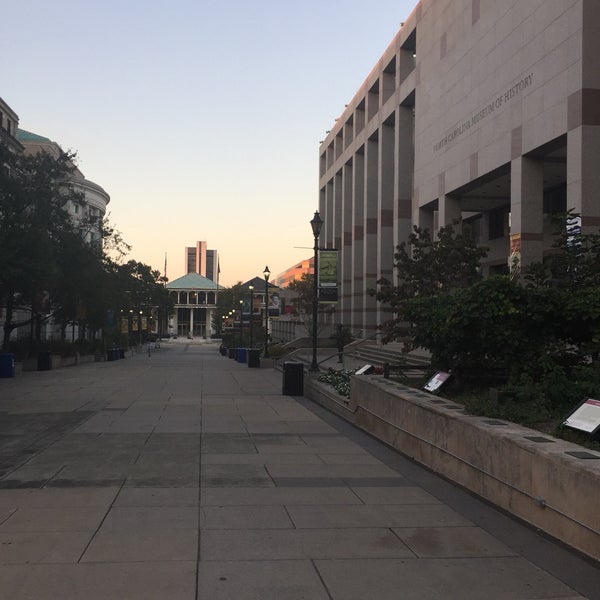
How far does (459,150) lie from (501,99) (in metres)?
4.44

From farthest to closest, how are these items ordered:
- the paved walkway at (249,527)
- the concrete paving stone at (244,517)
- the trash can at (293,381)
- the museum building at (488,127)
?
the museum building at (488,127) → the trash can at (293,381) → the concrete paving stone at (244,517) → the paved walkway at (249,527)

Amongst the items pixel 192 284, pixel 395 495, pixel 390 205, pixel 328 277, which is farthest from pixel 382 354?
pixel 192 284

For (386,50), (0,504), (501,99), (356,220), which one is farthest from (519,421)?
(356,220)

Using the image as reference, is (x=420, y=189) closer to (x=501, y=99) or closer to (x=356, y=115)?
(x=501, y=99)

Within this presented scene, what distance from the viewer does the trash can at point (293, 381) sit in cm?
2020

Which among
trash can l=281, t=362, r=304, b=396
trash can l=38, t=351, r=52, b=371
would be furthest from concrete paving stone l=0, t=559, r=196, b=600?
trash can l=38, t=351, r=52, b=371

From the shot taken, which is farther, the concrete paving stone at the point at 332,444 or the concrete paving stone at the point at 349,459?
the concrete paving stone at the point at 332,444

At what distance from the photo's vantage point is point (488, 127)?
27.6 metres

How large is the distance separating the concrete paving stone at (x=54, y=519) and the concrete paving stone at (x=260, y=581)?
1.66m

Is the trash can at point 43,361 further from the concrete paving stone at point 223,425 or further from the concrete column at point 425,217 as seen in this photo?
the concrete paving stone at point 223,425

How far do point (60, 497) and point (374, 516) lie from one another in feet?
11.7

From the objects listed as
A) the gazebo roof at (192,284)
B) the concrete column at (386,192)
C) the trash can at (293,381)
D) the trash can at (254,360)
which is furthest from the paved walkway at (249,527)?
the gazebo roof at (192,284)

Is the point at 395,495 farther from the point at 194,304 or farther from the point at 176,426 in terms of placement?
the point at 194,304

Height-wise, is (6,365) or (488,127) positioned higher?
(488,127)
